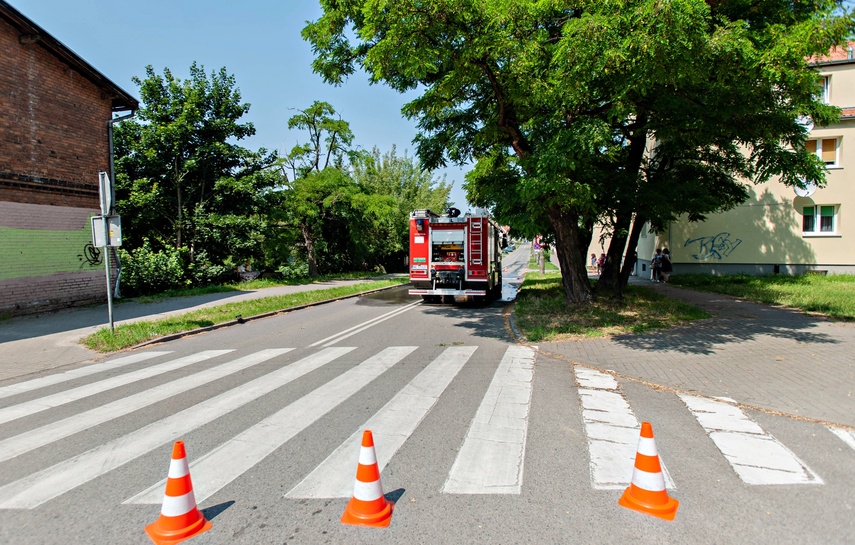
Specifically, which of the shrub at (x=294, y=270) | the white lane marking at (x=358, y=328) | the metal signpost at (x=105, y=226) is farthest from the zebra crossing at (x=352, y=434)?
the shrub at (x=294, y=270)

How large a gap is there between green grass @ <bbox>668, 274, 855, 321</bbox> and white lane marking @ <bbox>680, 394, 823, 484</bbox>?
7.98 meters

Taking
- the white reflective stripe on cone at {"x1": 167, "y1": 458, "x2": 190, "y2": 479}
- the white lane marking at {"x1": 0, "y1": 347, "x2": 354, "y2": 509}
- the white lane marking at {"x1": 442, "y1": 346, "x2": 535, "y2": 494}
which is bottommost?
the white lane marking at {"x1": 0, "y1": 347, "x2": 354, "y2": 509}

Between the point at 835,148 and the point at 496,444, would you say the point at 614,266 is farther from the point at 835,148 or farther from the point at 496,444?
the point at 835,148

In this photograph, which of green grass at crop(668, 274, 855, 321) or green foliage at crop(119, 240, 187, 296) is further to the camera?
green foliage at crop(119, 240, 187, 296)

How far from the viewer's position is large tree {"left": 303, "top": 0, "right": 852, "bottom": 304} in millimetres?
6863

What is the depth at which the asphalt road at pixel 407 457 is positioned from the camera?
2893mm

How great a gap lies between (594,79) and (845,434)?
6.35 metres

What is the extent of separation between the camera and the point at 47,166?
13016 mm

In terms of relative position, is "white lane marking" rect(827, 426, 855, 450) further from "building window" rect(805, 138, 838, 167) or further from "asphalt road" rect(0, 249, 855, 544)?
"building window" rect(805, 138, 838, 167)

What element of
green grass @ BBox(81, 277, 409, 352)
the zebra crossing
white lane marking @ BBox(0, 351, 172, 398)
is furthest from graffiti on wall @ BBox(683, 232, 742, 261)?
white lane marking @ BBox(0, 351, 172, 398)

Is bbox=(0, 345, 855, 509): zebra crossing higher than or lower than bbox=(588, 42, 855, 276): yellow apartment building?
lower

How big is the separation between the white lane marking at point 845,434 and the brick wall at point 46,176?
1641cm

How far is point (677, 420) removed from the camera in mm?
4711

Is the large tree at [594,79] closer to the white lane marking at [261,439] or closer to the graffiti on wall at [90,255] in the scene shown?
the white lane marking at [261,439]
